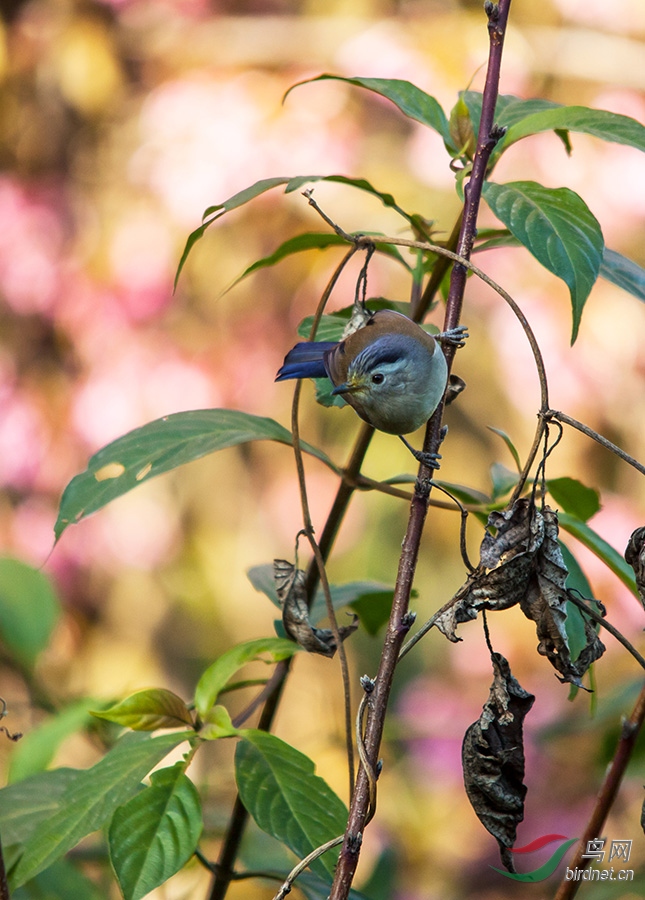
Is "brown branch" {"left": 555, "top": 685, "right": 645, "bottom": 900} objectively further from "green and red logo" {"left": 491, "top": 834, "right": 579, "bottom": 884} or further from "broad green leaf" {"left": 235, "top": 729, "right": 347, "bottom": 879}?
"broad green leaf" {"left": 235, "top": 729, "right": 347, "bottom": 879}

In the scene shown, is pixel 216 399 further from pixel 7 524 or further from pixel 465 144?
pixel 465 144

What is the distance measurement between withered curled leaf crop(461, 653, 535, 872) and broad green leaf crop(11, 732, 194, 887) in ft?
0.86

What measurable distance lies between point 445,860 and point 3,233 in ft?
8.25

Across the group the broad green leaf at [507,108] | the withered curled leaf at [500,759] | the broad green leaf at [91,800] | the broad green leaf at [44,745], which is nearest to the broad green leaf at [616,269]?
the broad green leaf at [507,108]

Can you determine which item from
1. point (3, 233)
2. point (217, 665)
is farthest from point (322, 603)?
point (3, 233)

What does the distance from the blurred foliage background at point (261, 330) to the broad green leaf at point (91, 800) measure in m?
2.08

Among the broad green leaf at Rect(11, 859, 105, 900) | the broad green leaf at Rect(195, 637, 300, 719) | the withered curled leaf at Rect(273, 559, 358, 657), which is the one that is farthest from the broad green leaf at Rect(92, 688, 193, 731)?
the broad green leaf at Rect(11, 859, 105, 900)

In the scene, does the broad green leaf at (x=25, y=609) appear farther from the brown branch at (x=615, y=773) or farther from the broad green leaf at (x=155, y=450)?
the brown branch at (x=615, y=773)

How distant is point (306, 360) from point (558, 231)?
13.7 inches

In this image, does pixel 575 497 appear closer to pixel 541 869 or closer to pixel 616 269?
pixel 616 269

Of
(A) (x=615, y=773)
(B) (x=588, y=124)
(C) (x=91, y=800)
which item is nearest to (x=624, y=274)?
(B) (x=588, y=124)

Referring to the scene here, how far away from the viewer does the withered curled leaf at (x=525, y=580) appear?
605mm

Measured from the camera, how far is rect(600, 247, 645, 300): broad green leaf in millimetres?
896

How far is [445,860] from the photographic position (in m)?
2.79
